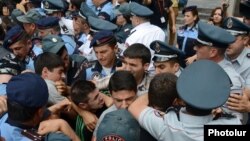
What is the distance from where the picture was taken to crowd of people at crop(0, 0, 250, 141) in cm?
256

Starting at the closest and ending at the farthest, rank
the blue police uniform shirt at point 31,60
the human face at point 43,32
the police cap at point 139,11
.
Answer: the blue police uniform shirt at point 31,60 < the human face at point 43,32 < the police cap at point 139,11

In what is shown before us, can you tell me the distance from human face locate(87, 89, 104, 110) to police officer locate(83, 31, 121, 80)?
0.96 m

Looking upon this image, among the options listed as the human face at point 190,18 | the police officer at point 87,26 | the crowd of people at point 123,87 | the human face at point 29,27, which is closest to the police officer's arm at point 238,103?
the crowd of people at point 123,87

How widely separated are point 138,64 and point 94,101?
32.5 inches

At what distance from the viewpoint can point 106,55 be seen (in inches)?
171

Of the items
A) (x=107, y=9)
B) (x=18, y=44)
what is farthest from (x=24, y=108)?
(x=107, y=9)

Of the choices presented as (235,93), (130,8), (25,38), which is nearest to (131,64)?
(235,93)

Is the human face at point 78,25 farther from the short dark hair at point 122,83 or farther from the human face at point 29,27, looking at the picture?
the short dark hair at point 122,83

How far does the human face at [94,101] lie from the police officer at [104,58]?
956 mm

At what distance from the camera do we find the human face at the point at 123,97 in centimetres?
316

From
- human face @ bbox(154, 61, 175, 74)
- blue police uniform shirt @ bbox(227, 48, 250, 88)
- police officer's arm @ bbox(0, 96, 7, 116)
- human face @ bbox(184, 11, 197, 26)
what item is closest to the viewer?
police officer's arm @ bbox(0, 96, 7, 116)

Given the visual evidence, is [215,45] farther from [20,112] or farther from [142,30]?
[142,30]

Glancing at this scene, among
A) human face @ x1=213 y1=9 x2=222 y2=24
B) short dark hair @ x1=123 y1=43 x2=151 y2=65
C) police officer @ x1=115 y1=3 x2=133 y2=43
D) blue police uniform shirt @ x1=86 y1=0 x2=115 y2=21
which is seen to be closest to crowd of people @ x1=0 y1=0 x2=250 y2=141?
short dark hair @ x1=123 y1=43 x2=151 y2=65

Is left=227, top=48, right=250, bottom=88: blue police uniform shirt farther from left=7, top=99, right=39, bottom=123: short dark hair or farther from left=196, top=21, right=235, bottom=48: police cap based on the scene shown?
left=7, top=99, right=39, bottom=123: short dark hair
